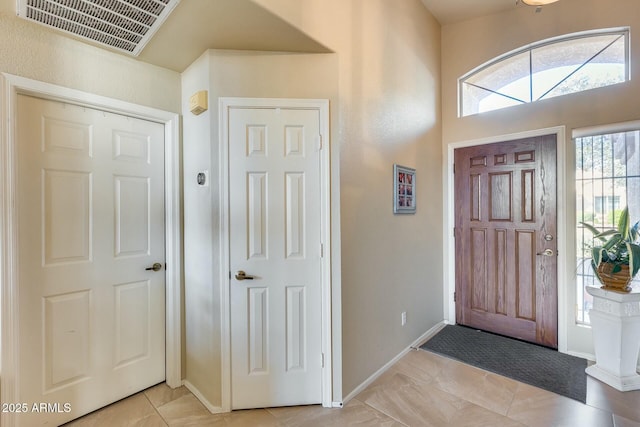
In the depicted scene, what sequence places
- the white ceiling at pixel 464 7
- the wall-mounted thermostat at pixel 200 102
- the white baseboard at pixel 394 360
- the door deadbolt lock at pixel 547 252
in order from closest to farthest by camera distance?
the wall-mounted thermostat at pixel 200 102 < the white baseboard at pixel 394 360 < the door deadbolt lock at pixel 547 252 < the white ceiling at pixel 464 7

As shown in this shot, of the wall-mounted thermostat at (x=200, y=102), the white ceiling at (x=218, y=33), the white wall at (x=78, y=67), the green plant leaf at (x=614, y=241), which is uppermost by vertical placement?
the white ceiling at (x=218, y=33)

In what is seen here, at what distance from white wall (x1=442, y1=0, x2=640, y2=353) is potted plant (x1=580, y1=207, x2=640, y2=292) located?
1.26ft

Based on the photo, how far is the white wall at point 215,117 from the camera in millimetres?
1871

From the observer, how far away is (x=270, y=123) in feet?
6.18

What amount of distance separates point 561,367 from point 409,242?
1.53 meters

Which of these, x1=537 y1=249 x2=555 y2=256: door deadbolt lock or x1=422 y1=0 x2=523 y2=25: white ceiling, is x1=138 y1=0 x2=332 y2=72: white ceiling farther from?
x1=537 y1=249 x2=555 y2=256: door deadbolt lock

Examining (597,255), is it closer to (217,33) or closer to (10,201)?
(217,33)

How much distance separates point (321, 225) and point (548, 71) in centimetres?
273

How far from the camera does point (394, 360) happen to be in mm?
2459

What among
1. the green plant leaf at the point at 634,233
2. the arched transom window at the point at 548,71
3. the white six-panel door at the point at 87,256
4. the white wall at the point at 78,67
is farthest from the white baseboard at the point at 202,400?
the arched transom window at the point at 548,71

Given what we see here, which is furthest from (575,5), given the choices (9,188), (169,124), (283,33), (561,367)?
(9,188)

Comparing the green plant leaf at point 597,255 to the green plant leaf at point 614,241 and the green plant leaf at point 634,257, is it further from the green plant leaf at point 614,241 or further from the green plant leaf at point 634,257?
the green plant leaf at point 634,257

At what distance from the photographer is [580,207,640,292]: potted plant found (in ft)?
6.94

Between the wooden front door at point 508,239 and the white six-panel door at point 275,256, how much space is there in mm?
2051
